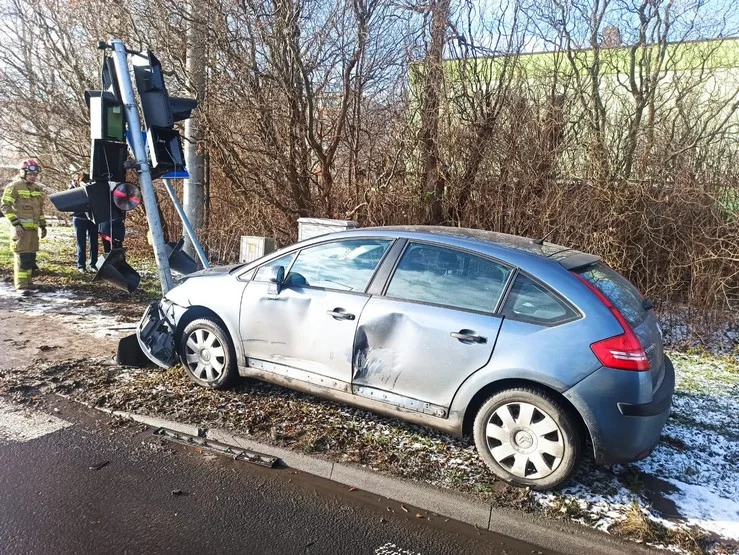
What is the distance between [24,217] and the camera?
8.62 m

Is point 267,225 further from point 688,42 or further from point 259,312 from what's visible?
point 688,42

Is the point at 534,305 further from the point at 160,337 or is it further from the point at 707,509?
Answer: the point at 160,337

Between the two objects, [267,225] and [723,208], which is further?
[267,225]

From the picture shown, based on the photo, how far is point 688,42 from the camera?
8.28 meters

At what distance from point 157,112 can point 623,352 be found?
498 centimetres

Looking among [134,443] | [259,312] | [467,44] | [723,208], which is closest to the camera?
[134,443]

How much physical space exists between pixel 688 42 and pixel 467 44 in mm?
3350

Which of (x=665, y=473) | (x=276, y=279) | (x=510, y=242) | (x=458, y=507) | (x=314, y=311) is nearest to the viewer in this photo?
(x=458, y=507)

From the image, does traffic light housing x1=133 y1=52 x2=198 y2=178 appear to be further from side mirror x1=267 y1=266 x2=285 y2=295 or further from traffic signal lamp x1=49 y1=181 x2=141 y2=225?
side mirror x1=267 y1=266 x2=285 y2=295

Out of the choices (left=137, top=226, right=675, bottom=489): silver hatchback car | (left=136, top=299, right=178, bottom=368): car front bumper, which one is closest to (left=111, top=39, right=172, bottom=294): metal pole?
(left=136, top=299, right=178, bottom=368): car front bumper

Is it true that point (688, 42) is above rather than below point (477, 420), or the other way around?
above

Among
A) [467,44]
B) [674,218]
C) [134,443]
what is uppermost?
[467,44]

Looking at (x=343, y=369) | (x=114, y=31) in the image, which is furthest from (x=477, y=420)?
(x=114, y=31)

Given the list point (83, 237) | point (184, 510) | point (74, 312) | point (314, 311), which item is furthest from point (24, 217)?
point (184, 510)
